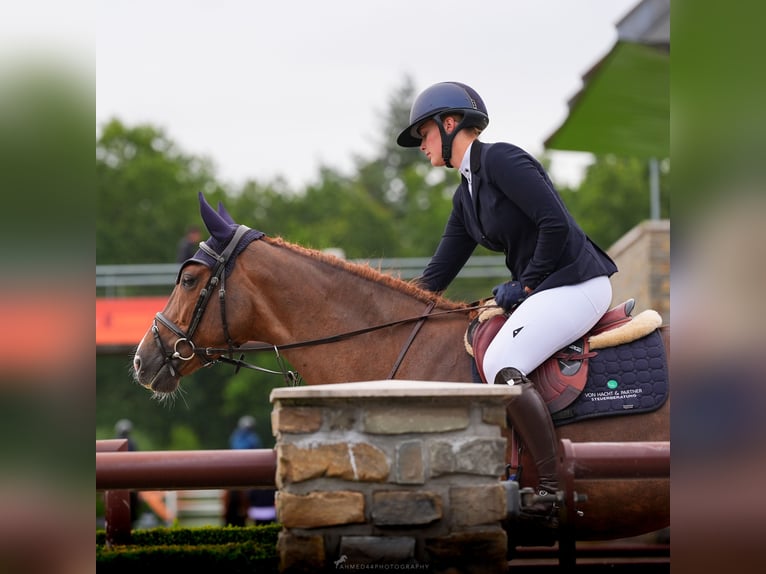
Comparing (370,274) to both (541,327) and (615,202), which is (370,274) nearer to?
(541,327)

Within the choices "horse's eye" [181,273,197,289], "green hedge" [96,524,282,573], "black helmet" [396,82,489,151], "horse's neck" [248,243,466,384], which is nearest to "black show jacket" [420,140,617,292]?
"black helmet" [396,82,489,151]

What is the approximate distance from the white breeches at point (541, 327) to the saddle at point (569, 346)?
0.06 meters

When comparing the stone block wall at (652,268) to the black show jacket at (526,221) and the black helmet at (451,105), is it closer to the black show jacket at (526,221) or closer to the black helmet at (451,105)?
the black show jacket at (526,221)

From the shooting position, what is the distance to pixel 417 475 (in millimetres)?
2887

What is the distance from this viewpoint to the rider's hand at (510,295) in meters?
4.17

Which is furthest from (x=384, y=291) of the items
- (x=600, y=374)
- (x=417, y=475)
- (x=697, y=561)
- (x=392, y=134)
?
(x=392, y=134)

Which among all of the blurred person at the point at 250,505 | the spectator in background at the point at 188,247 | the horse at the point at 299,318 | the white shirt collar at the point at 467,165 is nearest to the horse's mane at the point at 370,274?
the horse at the point at 299,318

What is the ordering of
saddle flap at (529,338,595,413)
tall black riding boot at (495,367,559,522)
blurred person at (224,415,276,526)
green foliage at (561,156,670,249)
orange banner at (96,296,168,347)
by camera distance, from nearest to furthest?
tall black riding boot at (495,367,559,522), saddle flap at (529,338,595,413), blurred person at (224,415,276,526), orange banner at (96,296,168,347), green foliage at (561,156,670,249)

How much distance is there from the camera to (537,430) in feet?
12.6

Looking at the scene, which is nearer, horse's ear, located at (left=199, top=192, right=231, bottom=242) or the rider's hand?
the rider's hand

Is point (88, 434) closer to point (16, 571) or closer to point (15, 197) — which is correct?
point (16, 571)

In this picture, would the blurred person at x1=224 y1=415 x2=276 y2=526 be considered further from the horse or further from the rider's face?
the rider's face

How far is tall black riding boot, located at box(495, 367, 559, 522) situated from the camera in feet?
12.5

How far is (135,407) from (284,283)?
126ft
